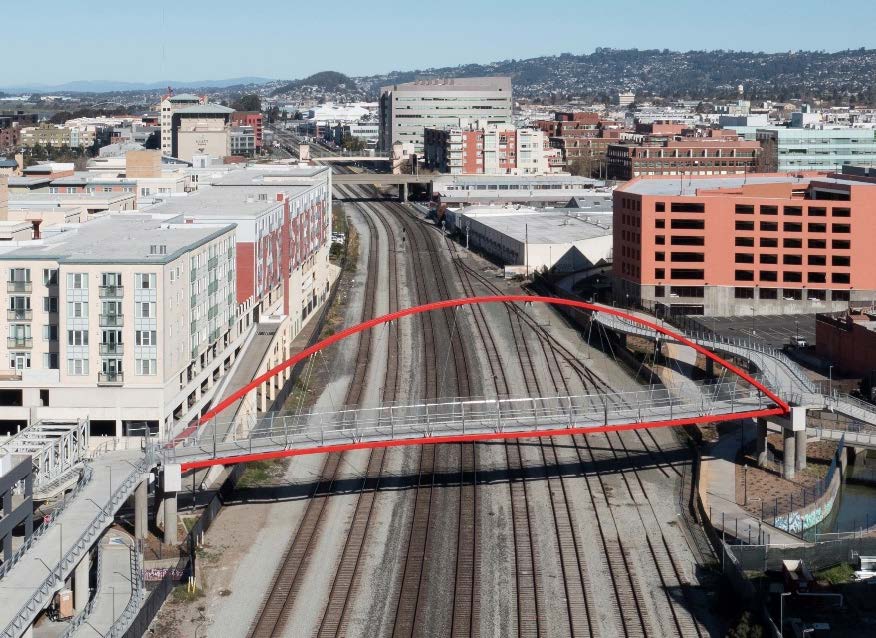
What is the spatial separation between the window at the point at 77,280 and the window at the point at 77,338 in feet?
3.15

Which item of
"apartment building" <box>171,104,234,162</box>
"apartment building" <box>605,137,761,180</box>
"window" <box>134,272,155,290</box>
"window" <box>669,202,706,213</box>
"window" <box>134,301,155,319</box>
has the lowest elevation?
"window" <box>134,301,155,319</box>

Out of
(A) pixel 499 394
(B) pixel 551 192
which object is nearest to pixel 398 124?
(B) pixel 551 192

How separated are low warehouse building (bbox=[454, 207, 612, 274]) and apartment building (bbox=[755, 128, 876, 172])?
25785mm

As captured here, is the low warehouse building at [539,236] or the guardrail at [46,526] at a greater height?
the low warehouse building at [539,236]

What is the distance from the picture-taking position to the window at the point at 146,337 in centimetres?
2914

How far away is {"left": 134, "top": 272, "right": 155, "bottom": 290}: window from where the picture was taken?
29047 millimetres

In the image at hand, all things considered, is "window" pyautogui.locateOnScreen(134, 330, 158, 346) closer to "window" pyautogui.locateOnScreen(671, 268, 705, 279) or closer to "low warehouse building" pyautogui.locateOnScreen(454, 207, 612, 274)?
"window" pyautogui.locateOnScreen(671, 268, 705, 279)

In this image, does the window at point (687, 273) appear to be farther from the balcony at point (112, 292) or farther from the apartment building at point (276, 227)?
the balcony at point (112, 292)

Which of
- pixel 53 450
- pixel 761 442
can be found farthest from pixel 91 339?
pixel 761 442

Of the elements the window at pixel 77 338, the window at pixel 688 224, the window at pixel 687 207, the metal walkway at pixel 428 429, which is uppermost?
the window at pixel 687 207

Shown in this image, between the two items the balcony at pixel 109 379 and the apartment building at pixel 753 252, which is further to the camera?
the apartment building at pixel 753 252

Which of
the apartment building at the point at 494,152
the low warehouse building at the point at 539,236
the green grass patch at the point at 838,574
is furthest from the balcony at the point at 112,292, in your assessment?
the apartment building at the point at 494,152

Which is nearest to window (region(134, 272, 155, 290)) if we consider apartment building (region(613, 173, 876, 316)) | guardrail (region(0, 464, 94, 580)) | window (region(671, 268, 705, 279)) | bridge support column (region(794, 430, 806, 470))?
guardrail (region(0, 464, 94, 580))

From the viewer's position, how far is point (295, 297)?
4812cm
